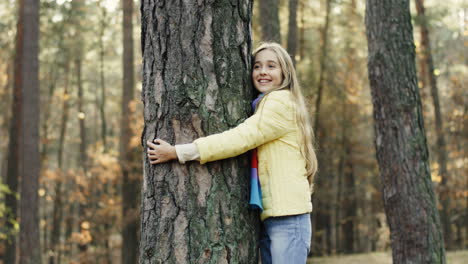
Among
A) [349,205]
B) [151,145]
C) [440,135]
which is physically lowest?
[349,205]

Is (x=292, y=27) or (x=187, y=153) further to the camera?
(x=292, y=27)

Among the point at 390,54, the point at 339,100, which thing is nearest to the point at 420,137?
the point at 390,54

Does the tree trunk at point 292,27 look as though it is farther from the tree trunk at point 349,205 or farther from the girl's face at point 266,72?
the girl's face at point 266,72

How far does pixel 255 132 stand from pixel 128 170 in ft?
39.9

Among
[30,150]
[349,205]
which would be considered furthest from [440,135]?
[30,150]

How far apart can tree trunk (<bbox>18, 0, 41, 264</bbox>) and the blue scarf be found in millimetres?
8346

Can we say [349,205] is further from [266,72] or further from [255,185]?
[255,185]

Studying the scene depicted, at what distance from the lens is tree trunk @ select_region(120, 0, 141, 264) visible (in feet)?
45.9

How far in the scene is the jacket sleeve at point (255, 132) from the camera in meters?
2.42

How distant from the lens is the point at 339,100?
1972 cm

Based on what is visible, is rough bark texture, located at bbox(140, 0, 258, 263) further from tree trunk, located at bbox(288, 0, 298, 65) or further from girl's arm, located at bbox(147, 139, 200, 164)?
tree trunk, located at bbox(288, 0, 298, 65)

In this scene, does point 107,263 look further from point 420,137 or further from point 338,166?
point 420,137

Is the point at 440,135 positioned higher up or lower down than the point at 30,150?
higher up

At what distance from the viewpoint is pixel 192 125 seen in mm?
2480
